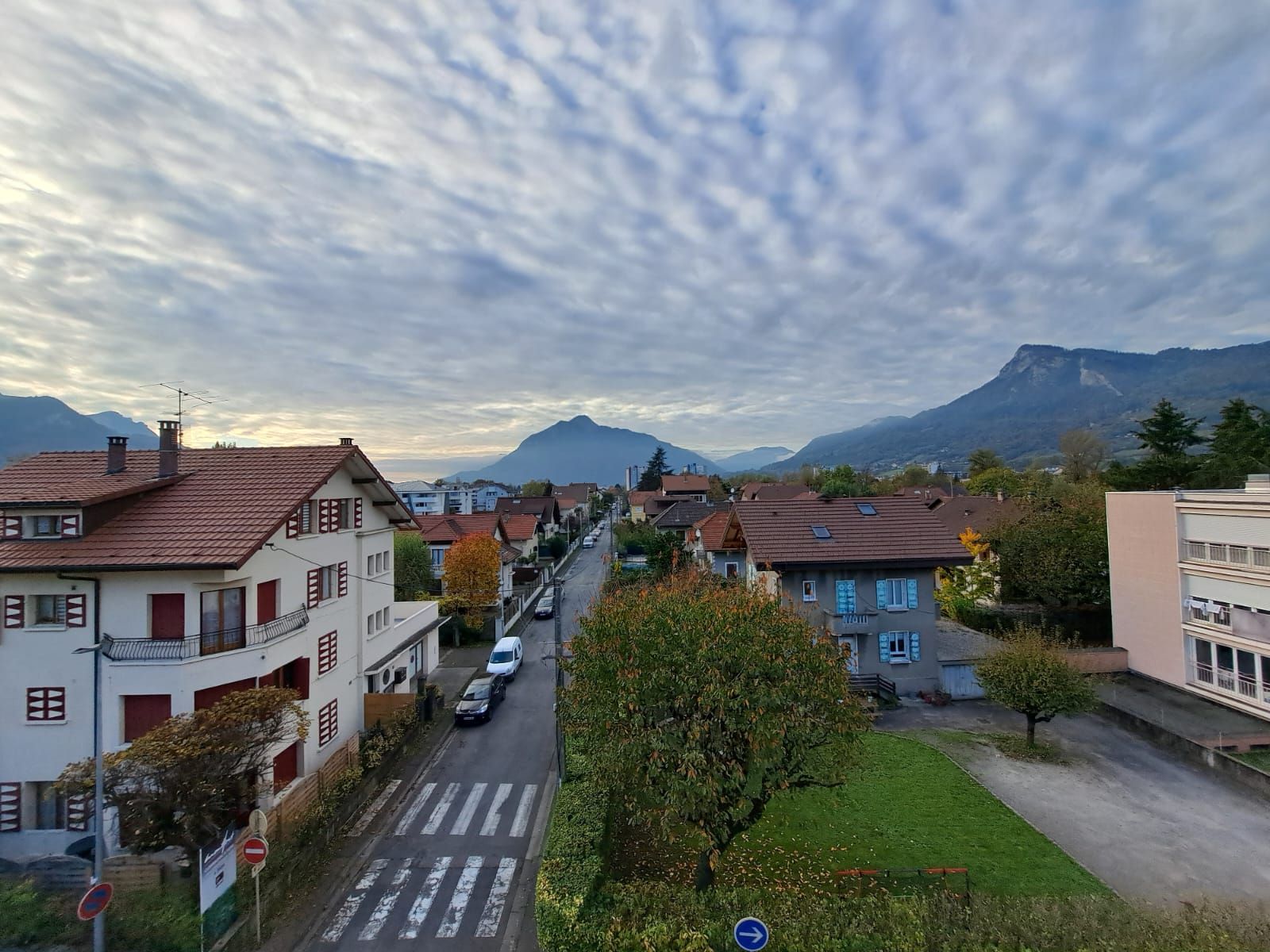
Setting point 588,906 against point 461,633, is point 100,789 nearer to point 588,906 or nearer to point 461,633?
point 588,906

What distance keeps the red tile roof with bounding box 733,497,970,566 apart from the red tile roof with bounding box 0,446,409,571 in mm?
18238

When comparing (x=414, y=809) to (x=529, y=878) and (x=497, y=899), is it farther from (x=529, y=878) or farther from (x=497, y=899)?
(x=497, y=899)

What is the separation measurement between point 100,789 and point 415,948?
7223mm

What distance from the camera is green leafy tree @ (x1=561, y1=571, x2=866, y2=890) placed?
11.4 metres

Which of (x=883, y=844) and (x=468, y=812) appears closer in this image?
(x=883, y=844)

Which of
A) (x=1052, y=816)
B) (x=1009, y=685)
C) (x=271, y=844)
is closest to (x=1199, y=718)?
(x=1009, y=685)

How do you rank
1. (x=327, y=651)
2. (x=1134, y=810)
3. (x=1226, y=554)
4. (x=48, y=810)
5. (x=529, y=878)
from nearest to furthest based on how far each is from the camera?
(x=529, y=878) → (x=48, y=810) → (x=1134, y=810) → (x=327, y=651) → (x=1226, y=554)

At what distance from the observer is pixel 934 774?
62.6ft

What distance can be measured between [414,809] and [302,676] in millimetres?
5541

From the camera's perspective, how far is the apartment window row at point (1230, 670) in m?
22.6

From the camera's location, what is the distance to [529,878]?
1496cm

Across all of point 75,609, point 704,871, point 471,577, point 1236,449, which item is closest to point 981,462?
point 1236,449

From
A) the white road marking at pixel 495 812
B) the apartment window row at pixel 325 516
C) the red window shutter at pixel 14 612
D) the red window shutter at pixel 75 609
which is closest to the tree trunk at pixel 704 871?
the white road marking at pixel 495 812

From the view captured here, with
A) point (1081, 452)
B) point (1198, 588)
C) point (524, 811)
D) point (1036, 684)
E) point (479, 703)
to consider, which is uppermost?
point (1081, 452)
